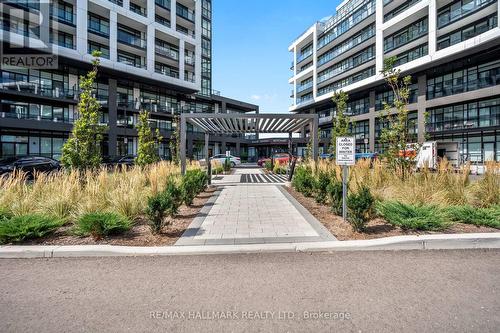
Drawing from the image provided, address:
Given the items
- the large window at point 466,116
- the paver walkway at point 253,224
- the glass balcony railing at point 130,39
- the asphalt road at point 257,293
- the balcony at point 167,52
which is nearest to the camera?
the asphalt road at point 257,293

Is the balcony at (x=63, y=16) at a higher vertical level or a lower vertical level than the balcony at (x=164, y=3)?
lower

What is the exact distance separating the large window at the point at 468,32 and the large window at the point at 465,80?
3.31m

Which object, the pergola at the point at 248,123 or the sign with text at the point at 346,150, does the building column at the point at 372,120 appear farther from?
the sign with text at the point at 346,150

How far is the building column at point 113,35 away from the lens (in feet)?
106

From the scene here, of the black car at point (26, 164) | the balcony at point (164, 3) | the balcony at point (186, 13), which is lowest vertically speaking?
the black car at point (26, 164)

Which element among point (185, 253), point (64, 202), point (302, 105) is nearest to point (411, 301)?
point (185, 253)

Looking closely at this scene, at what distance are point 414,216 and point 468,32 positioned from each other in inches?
1342

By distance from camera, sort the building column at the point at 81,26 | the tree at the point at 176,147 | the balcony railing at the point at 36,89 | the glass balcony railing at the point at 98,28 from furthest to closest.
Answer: the glass balcony railing at the point at 98,28, the building column at the point at 81,26, the balcony railing at the point at 36,89, the tree at the point at 176,147

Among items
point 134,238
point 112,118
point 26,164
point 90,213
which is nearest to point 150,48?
point 112,118

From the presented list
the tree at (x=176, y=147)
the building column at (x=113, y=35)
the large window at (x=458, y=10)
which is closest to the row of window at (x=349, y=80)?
the large window at (x=458, y=10)

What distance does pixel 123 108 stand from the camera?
1478 inches

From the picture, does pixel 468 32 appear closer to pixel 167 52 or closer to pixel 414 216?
pixel 414 216

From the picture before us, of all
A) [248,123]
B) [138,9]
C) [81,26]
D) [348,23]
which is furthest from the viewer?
[348,23]

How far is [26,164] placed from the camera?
18766 mm
